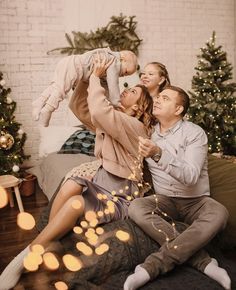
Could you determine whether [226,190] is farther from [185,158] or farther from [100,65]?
[100,65]

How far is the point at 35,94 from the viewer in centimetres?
473

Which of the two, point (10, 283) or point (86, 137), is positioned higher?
point (86, 137)

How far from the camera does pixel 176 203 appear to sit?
82.8 inches

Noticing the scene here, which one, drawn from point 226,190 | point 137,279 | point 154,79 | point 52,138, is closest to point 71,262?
point 137,279

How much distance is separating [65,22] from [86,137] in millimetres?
1749

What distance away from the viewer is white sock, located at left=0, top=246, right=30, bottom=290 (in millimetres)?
2066

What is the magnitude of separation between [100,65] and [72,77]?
18cm

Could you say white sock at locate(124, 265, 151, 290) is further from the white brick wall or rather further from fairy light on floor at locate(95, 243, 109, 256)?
the white brick wall

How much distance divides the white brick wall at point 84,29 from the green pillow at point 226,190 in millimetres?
2770

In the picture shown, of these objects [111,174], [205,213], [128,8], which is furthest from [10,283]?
[128,8]

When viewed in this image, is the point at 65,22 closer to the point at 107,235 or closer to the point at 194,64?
the point at 194,64

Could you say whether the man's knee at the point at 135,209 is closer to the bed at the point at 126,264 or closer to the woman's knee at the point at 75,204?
the bed at the point at 126,264

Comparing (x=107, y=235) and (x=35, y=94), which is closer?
(x=107, y=235)

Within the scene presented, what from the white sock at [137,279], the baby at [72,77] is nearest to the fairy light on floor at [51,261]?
the white sock at [137,279]
